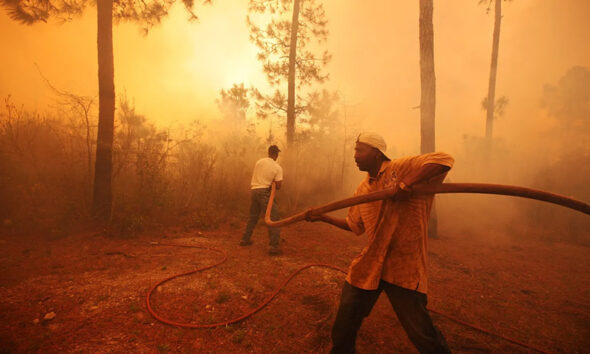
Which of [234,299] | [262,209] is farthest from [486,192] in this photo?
[262,209]

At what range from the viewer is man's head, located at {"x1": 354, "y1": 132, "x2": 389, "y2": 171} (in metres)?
1.92

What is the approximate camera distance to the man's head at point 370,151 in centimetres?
192

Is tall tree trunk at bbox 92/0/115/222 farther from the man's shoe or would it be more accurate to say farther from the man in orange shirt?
the man in orange shirt

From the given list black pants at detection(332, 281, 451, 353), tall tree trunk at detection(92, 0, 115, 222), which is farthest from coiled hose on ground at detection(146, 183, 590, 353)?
tall tree trunk at detection(92, 0, 115, 222)

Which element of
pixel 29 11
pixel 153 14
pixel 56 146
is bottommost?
pixel 56 146

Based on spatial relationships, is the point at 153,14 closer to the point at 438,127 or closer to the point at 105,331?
the point at 105,331

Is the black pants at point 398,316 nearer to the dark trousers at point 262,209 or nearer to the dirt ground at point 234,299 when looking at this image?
the dirt ground at point 234,299

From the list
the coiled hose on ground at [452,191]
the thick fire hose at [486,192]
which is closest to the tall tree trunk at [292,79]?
the coiled hose on ground at [452,191]

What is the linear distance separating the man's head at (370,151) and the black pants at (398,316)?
91cm

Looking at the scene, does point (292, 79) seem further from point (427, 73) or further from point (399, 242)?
point (399, 242)

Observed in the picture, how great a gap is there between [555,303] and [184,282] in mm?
5600

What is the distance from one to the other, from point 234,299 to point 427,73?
23.8 feet


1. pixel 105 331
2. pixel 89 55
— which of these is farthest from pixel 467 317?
pixel 89 55

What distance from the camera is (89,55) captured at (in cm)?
1148
